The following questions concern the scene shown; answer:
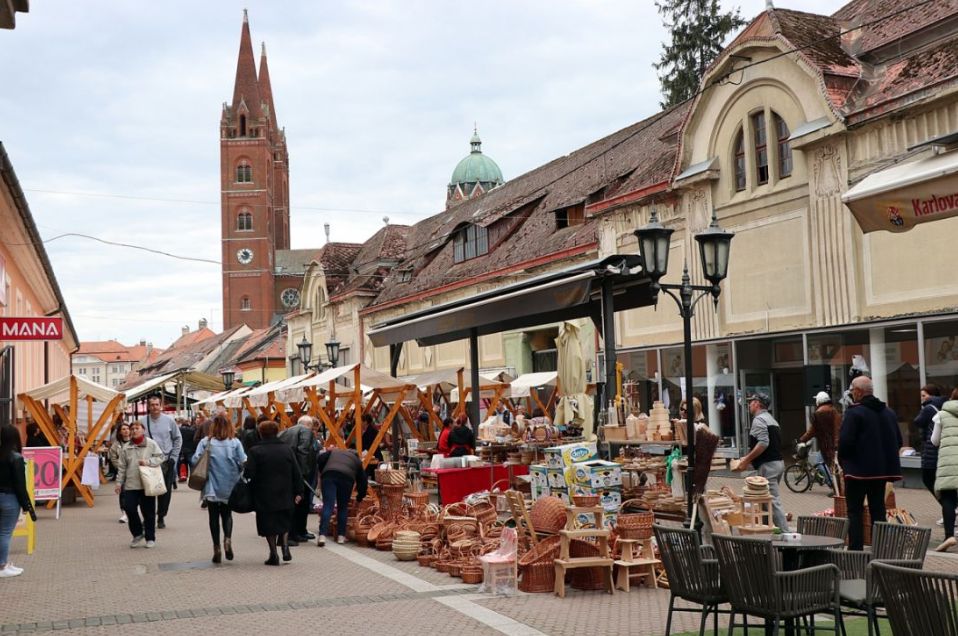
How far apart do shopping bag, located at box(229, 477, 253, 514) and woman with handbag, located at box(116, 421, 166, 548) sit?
199 centimetres

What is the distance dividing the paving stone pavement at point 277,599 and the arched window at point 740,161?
1094 cm

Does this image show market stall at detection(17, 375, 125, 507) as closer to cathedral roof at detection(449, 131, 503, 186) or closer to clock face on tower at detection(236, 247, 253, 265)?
cathedral roof at detection(449, 131, 503, 186)

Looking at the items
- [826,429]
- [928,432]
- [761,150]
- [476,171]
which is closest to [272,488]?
[826,429]

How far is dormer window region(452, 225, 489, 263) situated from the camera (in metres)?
38.1

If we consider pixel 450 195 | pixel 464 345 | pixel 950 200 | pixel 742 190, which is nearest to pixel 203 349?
pixel 450 195

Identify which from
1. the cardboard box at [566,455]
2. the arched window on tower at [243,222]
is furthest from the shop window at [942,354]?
the arched window on tower at [243,222]

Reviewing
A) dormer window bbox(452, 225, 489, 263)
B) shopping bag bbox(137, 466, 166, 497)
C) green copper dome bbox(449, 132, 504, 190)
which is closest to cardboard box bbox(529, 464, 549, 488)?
shopping bag bbox(137, 466, 166, 497)

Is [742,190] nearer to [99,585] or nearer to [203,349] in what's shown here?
[99,585]

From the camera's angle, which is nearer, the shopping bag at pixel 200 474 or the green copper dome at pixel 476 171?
the shopping bag at pixel 200 474

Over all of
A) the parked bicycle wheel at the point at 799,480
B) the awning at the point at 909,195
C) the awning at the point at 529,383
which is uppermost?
the awning at the point at 909,195

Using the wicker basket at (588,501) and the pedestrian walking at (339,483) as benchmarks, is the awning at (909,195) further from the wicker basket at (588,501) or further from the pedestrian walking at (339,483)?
the pedestrian walking at (339,483)

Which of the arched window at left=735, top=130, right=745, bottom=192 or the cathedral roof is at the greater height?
the cathedral roof

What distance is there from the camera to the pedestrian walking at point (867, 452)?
1032cm

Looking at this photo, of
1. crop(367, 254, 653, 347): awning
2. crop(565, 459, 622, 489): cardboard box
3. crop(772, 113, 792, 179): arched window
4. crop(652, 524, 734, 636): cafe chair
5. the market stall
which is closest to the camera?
crop(652, 524, 734, 636): cafe chair
